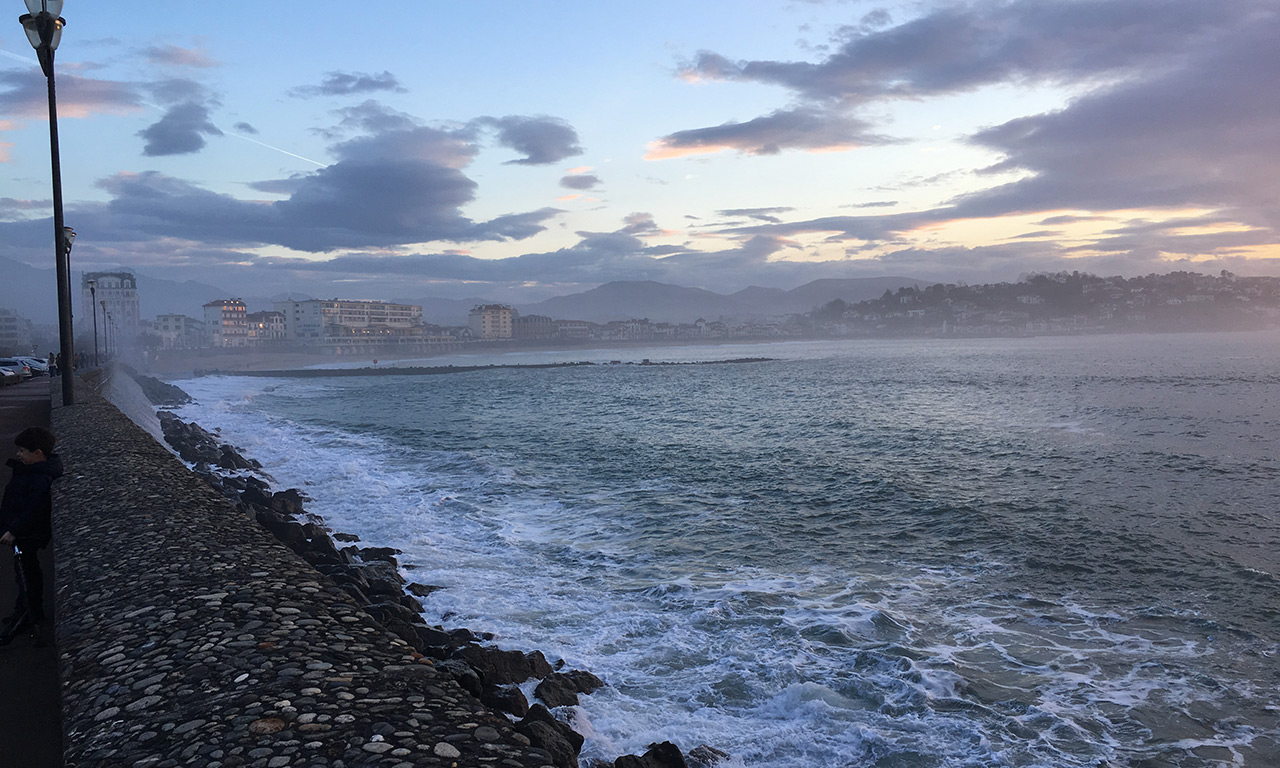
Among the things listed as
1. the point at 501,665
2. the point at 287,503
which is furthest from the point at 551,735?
the point at 287,503

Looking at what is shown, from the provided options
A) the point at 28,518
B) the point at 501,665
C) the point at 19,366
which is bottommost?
the point at 501,665

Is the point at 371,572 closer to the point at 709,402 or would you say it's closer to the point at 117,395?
the point at 117,395

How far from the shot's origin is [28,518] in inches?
215

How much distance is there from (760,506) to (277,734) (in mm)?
15611

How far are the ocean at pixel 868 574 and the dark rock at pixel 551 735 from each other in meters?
0.43

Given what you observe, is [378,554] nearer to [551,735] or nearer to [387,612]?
[387,612]

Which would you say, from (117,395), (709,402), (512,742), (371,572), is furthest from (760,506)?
(709,402)

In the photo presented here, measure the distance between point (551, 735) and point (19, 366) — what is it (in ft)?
140

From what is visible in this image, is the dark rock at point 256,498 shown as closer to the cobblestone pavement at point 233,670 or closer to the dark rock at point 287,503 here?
the dark rock at point 287,503

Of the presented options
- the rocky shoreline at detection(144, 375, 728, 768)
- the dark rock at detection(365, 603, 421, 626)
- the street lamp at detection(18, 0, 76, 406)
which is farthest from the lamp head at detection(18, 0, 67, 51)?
the dark rock at detection(365, 603, 421, 626)

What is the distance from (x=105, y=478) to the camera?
373 inches

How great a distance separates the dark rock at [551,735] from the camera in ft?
19.3

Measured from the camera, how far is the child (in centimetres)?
541

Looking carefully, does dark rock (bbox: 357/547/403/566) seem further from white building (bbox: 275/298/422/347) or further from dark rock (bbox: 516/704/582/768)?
white building (bbox: 275/298/422/347)
